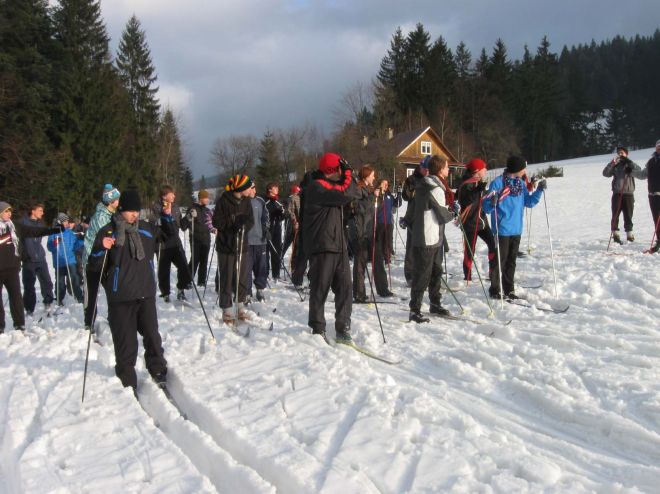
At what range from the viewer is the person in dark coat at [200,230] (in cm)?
943

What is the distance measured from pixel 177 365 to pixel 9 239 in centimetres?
423

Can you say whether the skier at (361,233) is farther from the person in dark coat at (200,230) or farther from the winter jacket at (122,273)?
the winter jacket at (122,273)

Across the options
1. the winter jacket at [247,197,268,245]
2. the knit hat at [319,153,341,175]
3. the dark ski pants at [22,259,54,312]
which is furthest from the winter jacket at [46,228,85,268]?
the knit hat at [319,153,341,175]

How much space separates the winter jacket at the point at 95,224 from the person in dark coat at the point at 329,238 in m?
2.24

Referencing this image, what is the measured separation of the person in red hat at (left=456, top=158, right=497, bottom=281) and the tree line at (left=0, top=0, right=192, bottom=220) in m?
25.4

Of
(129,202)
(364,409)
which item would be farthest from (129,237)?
(364,409)

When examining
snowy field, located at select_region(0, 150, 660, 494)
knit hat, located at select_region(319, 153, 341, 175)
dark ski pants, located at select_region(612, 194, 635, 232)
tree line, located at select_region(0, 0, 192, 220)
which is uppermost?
tree line, located at select_region(0, 0, 192, 220)

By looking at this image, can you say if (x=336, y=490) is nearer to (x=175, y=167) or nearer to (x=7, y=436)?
(x=7, y=436)

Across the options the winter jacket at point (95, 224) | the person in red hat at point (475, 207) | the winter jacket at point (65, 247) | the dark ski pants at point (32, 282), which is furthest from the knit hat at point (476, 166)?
the dark ski pants at point (32, 282)

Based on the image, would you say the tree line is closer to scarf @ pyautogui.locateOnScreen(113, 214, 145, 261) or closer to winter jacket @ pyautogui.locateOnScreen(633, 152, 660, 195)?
scarf @ pyautogui.locateOnScreen(113, 214, 145, 261)

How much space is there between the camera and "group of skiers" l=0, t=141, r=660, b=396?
5133mm

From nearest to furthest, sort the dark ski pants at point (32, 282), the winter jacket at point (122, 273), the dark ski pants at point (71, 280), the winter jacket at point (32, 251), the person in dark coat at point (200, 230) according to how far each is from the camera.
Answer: the winter jacket at point (122, 273) < the person in dark coat at point (200, 230) < the winter jacket at point (32, 251) < the dark ski pants at point (32, 282) < the dark ski pants at point (71, 280)

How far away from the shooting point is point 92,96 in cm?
3509

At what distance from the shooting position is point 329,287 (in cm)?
611
